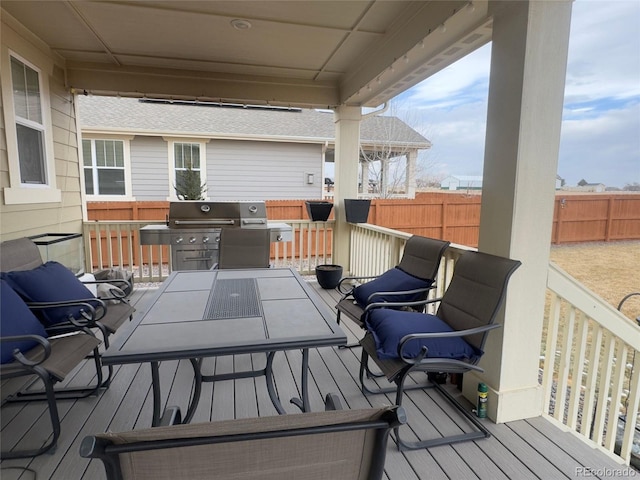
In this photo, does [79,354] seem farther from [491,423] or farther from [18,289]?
[491,423]

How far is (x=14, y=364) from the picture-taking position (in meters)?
1.84

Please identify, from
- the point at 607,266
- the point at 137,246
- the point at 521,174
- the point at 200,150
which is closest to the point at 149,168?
the point at 200,150

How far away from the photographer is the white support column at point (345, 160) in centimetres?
539

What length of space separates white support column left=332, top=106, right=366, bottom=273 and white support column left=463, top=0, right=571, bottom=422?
10.7 ft

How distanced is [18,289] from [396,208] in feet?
22.0

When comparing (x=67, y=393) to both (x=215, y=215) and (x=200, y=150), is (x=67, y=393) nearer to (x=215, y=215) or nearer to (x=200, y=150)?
(x=215, y=215)

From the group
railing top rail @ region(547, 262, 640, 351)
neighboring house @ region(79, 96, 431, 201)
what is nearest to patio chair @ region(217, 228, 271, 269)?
railing top rail @ region(547, 262, 640, 351)

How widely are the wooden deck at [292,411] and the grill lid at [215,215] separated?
2147 millimetres

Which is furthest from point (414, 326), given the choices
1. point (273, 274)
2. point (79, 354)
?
point (79, 354)

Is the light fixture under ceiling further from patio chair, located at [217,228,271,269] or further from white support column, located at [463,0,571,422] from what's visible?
white support column, located at [463,0,571,422]

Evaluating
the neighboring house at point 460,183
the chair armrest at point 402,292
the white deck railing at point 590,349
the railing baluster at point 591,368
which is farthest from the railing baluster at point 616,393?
the neighboring house at point 460,183

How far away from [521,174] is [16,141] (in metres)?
4.11

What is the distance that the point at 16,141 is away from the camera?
3293 mm

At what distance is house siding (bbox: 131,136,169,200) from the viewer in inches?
316
